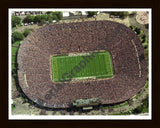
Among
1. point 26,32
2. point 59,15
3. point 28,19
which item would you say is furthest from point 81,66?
point 28,19

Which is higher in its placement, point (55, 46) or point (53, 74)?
point (55, 46)

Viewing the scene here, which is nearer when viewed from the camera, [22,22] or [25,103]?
[25,103]

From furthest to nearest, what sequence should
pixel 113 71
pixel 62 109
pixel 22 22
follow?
pixel 22 22 → pixel 113 71 → pixel 62 109

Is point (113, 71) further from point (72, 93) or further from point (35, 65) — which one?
point (35, 65)

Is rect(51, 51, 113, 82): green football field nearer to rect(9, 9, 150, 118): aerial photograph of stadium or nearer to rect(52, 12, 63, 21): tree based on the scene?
rect(9, 9, 150, 118): aerial photograph of stadium

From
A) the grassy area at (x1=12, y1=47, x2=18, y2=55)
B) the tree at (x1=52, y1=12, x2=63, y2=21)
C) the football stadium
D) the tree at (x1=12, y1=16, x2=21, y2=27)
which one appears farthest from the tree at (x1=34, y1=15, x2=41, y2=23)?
the grassy area at (x1=12, y1=47, x2=18, y2=55)

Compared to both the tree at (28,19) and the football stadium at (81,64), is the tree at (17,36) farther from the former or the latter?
the tree at (28,19)

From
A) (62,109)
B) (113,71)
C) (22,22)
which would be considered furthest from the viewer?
(22,22)

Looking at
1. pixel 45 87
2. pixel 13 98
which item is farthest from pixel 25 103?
Result: pixel 45 87

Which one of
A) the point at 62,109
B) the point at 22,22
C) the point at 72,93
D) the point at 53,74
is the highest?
the point at 22,22
